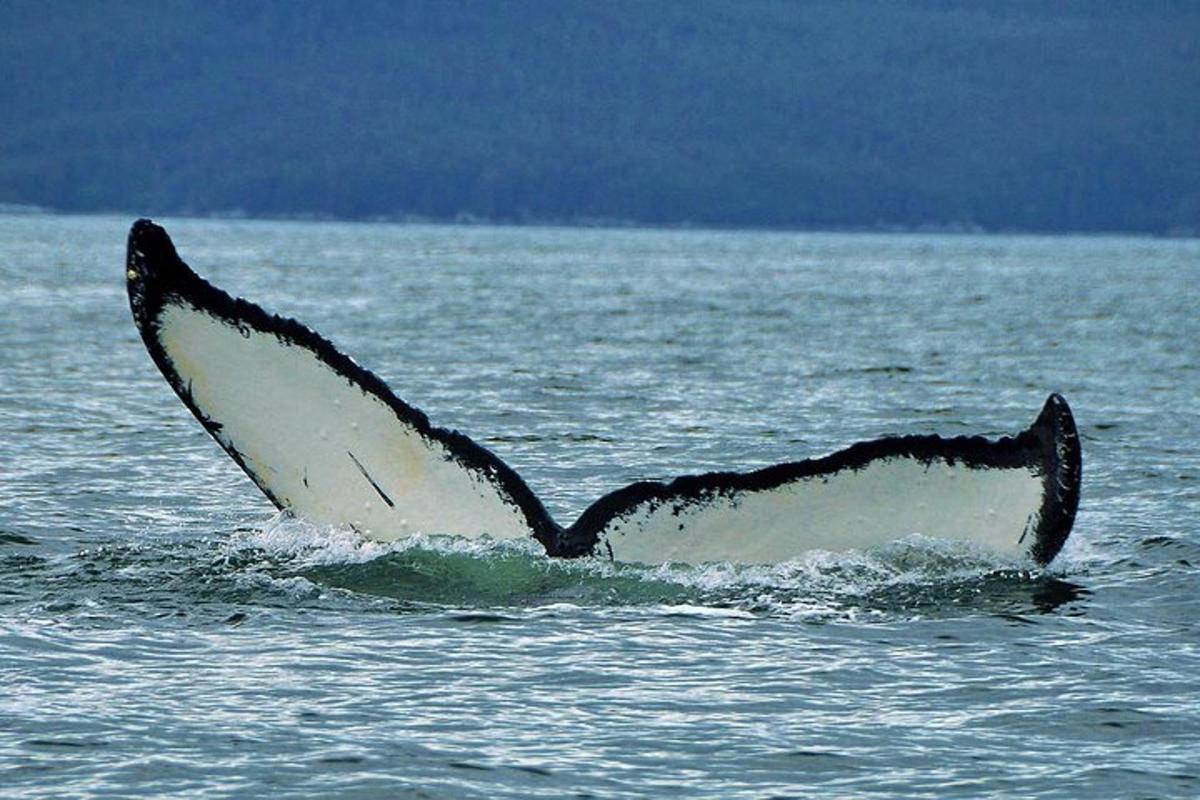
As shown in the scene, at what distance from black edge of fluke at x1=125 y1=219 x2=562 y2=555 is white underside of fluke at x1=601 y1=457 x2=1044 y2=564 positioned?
0.51 meters

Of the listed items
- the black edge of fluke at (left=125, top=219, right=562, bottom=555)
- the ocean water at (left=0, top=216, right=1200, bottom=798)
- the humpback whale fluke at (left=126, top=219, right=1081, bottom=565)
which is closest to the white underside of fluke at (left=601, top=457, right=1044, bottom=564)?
the humpback whale fluke at (left=126, top=219, right=1081, bottom=565)

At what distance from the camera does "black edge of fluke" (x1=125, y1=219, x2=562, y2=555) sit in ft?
27.6

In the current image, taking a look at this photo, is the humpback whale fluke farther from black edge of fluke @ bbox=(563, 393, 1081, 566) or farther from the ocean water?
the ocean water

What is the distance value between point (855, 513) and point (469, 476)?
1.51 metres

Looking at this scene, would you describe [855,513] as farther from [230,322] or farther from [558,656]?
[230,322]

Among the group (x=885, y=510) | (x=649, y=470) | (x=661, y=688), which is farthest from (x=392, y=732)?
(x=649, y=470)

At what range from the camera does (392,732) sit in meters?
8.05

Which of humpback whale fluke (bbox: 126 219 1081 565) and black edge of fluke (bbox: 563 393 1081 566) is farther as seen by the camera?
humpback whale fluke (bbox: 126 219 1081 565)

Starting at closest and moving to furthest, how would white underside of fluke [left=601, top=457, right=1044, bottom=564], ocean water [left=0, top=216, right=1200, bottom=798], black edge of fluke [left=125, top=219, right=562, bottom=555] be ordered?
ocean water [left=0, top=216, right=1200, bottom=798] → white underside of fluke [left=601, top=457, right=1044, bottom=564] → black edge of fluke [left=125, top=219, right=562, bottom=555]

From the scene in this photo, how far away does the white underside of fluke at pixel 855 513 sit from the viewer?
8.12 meters

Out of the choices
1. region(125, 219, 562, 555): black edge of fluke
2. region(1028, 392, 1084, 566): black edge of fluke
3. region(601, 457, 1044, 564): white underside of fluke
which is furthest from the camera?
region(125, 219, 562, 555): black edge of fluke

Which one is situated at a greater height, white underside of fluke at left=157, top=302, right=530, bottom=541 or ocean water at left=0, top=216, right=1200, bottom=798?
white underside of fluke at left=157, top=302, right=530, bottom=541

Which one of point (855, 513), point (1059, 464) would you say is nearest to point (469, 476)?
point (855, 513)

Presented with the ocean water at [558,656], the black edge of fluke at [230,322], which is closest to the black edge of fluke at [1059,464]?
the ocean water at [558,656]
